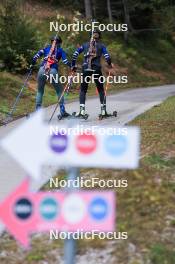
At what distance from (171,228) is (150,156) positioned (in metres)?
2.82

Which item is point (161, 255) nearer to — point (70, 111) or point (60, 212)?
point (60, 212)

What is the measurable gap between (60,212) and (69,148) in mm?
421

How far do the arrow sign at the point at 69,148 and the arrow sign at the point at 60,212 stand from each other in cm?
19

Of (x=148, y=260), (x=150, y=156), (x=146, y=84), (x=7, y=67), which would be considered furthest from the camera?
(x=146, y=84)

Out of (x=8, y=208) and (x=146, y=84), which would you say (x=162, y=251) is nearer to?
(x=8, y=208)

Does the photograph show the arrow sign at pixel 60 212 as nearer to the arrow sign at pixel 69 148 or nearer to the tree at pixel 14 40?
the arrow sign at pixel 69 148

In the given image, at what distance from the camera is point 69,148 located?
13.3ft

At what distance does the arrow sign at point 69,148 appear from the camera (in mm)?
4020

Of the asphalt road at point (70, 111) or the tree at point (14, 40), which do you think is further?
the tree at point (14, 40)

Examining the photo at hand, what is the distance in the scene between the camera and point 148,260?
571 centimetres

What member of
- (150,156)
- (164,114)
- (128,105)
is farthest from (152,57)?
(150,156)

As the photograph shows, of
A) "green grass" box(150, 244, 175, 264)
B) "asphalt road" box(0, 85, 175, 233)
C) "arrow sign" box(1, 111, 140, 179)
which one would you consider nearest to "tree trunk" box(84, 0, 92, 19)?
"asphalt road" box(0, 85, 175, 233)
